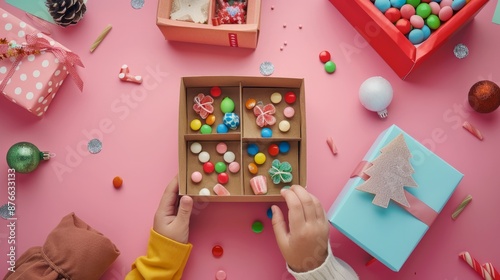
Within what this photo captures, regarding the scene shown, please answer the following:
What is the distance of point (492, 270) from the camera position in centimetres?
160

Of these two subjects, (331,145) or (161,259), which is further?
(331,145)

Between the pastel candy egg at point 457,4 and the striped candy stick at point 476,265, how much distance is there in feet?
2.63

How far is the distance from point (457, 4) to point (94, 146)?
1.28m

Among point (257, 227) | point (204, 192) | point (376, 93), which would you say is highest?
point (376, 93)

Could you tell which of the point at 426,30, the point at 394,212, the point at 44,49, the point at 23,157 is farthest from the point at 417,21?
the point at 23,157

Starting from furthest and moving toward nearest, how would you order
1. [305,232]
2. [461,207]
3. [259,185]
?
[461,207], [259,185], [305,232]

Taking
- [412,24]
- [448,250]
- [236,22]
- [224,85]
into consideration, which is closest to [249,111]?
[224,85]

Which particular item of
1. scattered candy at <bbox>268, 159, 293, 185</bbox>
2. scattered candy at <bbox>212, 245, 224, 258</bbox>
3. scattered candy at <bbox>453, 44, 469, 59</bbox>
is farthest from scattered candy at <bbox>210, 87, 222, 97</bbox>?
scattered candy at <bbox>453, 44, 469, 59</bbox>

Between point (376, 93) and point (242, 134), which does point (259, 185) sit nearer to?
point (242, 134)

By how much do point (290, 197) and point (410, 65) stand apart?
595 millimetres

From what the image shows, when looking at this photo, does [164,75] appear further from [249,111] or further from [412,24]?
[412,24]

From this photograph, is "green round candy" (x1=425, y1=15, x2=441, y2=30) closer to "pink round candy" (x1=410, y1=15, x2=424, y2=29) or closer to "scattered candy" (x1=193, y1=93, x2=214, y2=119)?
"pink round candy" (x1=410, y1=15, x2=424, y2=29)

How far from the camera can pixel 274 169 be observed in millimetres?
1549

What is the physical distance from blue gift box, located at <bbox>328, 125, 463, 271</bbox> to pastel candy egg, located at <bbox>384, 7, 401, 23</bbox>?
14.4 inches
